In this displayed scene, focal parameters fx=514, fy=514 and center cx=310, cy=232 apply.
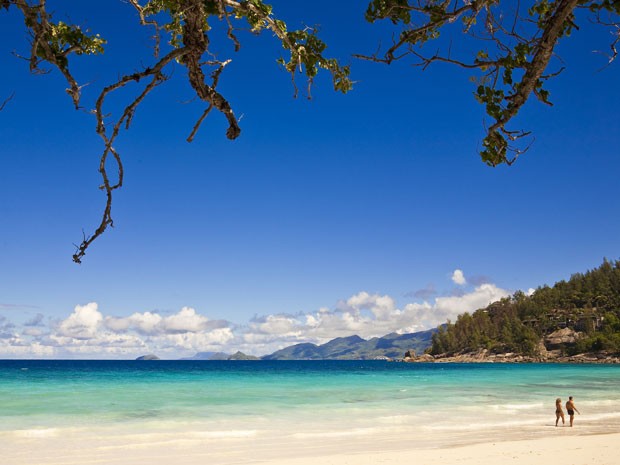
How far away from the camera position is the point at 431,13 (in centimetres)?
343

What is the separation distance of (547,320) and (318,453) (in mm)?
140563

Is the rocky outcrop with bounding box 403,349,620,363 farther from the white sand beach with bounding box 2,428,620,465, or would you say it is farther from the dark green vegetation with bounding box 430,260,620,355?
the white sand beach with bounding box 2,428,620,465

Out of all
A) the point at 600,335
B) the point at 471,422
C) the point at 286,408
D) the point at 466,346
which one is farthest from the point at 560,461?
the point at 466,346

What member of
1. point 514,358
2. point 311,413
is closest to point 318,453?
point 311,413

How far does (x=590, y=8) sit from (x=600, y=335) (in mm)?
134058

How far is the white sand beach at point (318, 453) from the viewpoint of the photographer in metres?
11.6

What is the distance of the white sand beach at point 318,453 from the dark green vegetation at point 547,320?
119 m

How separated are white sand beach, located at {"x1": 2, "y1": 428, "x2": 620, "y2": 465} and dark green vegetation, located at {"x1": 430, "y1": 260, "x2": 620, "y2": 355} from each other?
119432 mm

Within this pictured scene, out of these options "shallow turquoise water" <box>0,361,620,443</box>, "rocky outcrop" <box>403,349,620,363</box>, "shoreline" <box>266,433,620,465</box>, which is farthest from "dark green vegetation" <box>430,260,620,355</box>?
"shoreline" <box>266,433,620,465</box>

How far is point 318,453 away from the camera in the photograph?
13859 millimetres

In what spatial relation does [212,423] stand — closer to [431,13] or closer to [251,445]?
[251,445]

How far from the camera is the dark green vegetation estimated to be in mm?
124812

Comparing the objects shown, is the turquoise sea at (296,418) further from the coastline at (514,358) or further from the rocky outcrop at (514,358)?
the rocky outcrop at (514,358)

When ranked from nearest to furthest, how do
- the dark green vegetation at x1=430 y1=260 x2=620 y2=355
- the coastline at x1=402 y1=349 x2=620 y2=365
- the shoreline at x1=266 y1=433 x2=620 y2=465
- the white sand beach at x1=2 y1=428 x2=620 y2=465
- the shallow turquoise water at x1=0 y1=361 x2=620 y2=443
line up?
the shoreline at x1=266 y1=433 x2=620 y2=465, the white sand beach at x1=2 y1=428 x2=620 y2=465, the shallow turquoise water at x1=0 y1=361 x2=620 y2=443, the coastline at x1=402 y1=349 x2=620 y2=365, the dark green vegetation at x1=430 y1=260 x2=620 y2=355
